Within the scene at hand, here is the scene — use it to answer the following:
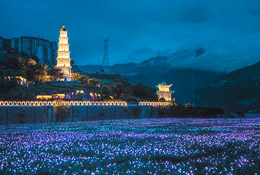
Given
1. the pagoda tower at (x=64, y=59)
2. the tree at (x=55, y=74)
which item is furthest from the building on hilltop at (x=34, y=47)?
the tree at (x=55, y=74)

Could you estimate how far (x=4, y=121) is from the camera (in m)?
45.5

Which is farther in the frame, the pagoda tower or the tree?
the pagoda tower

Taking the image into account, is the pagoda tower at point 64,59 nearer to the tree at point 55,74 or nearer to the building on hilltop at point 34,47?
the tree at point 55,74

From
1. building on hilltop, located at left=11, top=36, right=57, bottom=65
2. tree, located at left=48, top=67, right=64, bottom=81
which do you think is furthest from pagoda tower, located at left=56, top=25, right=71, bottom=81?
building on hilltop, located at left=11, top=36, right=57, bottom=65

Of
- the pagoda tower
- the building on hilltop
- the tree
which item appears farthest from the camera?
the building on hilltop

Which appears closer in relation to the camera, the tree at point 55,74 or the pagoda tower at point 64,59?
the tree at point 55,74

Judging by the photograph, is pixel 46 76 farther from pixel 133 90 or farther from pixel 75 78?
pixel 133 90

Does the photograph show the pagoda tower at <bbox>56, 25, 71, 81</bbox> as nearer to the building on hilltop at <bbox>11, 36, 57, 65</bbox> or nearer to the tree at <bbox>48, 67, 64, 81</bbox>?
the tree at <bbox>48, 67, 64, 81</bbox>

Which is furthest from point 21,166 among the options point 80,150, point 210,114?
point 210,114

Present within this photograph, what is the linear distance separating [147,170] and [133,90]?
85564 mm

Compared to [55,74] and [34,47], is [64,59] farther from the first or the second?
[34,47]

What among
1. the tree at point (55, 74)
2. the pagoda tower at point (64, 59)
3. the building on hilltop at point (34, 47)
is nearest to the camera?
the tree at point (55, 74)

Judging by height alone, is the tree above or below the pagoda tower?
below

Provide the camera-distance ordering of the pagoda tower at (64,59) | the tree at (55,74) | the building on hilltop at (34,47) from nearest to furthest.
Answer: the tree at (55,74), the pagoda tower at (64,59), the building on hilltop at (34,47)
